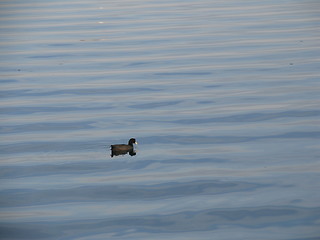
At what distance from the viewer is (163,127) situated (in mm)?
14688

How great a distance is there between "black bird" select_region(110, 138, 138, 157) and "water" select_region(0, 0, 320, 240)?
0.13m

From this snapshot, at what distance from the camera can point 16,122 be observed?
1554 cm

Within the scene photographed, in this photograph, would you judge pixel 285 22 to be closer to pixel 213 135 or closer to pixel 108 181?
pixel 213 135

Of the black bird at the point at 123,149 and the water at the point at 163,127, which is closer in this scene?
the water at the point at 163,127

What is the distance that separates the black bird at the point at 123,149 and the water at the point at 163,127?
13cm

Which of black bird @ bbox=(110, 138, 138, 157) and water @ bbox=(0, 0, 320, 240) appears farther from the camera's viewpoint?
black bird @ bbox=(110, 138, 138, 157)

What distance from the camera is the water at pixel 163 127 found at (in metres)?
10.7

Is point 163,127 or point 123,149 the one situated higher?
point 163,127

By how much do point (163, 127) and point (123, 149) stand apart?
183 centimetres

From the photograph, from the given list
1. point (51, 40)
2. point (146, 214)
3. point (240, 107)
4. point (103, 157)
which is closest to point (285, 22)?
point (51, 40)

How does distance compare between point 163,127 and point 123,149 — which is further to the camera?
point 163,127

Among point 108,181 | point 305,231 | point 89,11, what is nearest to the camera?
point 305,231

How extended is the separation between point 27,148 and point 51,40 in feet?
31.1

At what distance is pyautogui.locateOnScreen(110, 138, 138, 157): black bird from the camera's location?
511 inches
